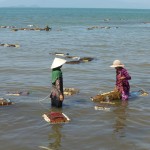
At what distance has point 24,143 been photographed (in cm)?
1055

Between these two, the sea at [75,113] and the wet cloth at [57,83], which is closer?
the sea at [75,113]

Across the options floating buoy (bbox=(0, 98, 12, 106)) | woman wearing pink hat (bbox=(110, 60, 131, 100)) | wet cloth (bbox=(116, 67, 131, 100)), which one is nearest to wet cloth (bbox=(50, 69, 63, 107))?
floating buoy (bbox=(0, 98, 12, 106))

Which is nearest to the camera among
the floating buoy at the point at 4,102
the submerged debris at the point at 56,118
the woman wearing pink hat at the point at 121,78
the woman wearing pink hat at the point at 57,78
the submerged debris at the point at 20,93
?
the submerged debris at the point at 56,118

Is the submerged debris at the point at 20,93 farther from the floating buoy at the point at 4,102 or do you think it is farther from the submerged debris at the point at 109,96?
the submerged debris at the point at 109,96

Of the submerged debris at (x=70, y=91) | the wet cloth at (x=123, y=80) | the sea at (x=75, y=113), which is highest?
the wet cloth at (x=123, y=80)

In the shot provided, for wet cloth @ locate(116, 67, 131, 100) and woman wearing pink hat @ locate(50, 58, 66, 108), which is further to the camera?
wet cloth @ locate(116, 67, 131, 100)

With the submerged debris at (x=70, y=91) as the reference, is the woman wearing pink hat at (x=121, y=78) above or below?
above

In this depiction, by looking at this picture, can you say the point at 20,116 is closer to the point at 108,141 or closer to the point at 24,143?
the point at 24,143

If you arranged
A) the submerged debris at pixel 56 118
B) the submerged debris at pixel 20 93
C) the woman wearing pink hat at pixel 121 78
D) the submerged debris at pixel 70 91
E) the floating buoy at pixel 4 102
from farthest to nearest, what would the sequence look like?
the submerged debris at pixel 70 91 → the submerged debris at pixel 20 93 → the woman wearing pink hat at pixel 121 78 → the floating buoy at pixel 4 102 → the submerged debris at pixel 56 118

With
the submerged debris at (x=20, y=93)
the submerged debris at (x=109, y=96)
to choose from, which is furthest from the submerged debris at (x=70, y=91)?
the submerged debris at (x=20, y=93)

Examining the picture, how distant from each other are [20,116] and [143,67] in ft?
39.6

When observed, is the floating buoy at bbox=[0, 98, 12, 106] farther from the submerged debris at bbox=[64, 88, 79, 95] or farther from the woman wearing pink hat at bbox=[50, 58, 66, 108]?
the submerged debris at bbox=[64, 88, 79, 95]

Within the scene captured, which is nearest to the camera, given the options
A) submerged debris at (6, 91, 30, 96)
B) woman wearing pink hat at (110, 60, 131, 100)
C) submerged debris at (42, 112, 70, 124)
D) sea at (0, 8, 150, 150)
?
sea at (0, 8, 150, 150)

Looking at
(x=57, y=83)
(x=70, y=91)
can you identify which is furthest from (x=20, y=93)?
(x=57, y=83)
